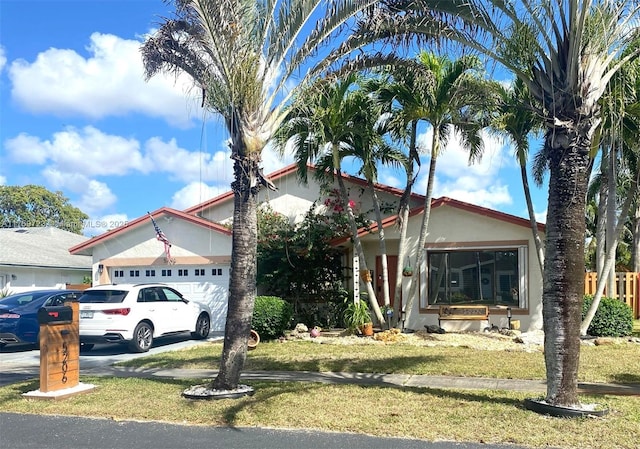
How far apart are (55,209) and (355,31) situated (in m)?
52.8

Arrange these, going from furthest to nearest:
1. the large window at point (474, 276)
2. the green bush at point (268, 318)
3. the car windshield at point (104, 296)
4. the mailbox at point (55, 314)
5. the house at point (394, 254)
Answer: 1. the large window at point (474, 276)
2. the house at point (394, 254)
3. the green bush at point (268, 318)
4. the car windshield at point (104, 296)
5. the mailbox at point (55, 314)

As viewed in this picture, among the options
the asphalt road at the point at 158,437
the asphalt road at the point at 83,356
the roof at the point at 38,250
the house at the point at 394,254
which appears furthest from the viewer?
the roof at the point at 38,250

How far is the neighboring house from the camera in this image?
24.2 m

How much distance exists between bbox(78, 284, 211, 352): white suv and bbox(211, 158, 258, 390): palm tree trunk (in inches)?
218

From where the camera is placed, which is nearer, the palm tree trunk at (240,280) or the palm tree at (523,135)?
the palm tree trunk at (240,280)

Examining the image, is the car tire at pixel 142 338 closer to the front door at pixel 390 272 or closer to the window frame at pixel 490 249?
the front door at pixel 390 272

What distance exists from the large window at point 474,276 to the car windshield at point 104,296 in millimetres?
8006

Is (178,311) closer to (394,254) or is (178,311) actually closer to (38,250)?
(394,254)

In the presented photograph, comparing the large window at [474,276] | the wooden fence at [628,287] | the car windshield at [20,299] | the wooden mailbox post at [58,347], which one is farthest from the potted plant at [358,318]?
the wooden fence at [628,287]

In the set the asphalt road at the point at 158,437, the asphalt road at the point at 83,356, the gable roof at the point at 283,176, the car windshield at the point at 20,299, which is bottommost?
the asphalt road at the point at 83,356

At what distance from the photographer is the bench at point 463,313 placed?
50.5 ft

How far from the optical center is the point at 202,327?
52.3ft

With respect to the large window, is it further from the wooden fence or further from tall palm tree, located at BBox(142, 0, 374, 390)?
tall palm tree, located at BBox(142, 0, 374, 390)

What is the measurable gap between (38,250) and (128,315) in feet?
54.6
